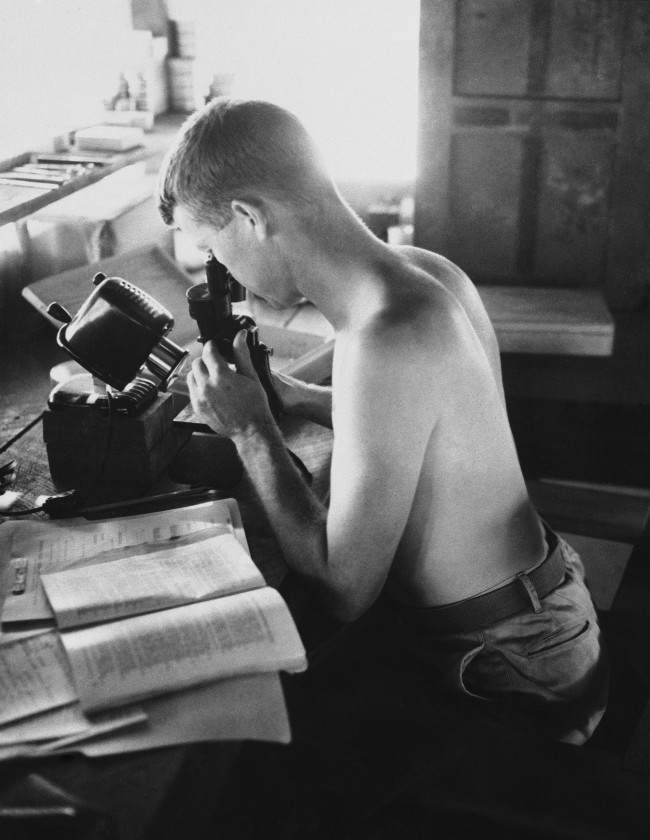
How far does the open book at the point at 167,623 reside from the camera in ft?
3.91

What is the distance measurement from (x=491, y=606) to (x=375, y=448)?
39cm

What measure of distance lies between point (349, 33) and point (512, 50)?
2.63ft

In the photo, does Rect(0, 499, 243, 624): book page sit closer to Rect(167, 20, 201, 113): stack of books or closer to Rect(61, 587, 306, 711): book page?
Rect(61, 587, 306, 711): book page

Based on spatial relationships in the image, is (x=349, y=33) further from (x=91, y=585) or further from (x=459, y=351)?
(x=91, y=585)

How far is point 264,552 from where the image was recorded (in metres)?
1.56

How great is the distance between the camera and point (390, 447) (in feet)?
4.59

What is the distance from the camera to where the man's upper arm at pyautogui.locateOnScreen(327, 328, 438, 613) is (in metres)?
1.40

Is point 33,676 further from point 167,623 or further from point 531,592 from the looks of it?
point 531,592

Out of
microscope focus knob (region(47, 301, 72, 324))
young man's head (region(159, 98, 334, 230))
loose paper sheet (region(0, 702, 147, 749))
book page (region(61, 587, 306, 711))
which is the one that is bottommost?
loose paper sheet (region(0, 702, 147, 749))

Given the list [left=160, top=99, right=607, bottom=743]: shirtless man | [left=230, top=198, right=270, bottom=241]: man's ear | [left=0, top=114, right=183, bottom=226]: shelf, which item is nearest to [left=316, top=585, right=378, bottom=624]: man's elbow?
[left=160, top=99, right=607, bottom=743]: shirtless man

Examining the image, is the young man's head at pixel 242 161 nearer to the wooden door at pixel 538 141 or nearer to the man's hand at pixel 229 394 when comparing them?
the man's hand at pixel 229 394

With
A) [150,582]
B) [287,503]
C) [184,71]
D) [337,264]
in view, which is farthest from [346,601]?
[184,71]

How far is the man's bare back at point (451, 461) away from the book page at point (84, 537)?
309 mm

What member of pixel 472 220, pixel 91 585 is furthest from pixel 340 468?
→ pixel 472 220
